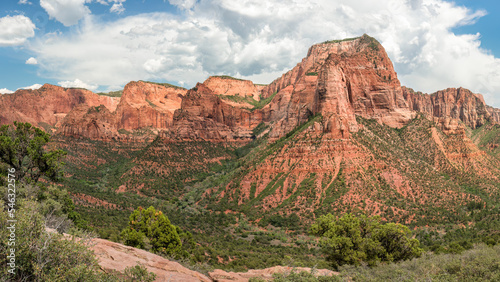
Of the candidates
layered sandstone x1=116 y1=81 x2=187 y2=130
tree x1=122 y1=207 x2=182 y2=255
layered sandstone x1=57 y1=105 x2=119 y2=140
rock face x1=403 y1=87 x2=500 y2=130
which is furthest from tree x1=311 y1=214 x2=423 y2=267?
layered sandstone x1=116 y1=81 x2=187 y2=130

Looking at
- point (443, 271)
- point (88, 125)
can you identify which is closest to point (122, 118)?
point (88, 125)

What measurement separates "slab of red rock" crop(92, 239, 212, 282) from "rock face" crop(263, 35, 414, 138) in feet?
207

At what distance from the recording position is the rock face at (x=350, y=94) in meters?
81.4

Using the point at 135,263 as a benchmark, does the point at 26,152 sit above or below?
above

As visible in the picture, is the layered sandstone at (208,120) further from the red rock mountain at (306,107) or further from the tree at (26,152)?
the tree at (26,152)

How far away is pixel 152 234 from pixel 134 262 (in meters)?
17.3

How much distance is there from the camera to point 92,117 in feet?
484

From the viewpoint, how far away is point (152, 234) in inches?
1305

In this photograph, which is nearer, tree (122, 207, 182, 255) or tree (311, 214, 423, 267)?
tree (122, 207, 182, 255)

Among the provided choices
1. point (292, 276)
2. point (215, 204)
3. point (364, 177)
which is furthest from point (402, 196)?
point (292, 276)

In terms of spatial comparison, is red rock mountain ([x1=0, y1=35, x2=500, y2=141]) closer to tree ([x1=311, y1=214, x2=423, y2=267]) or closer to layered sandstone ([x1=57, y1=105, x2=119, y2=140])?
layered sandstone ([x1=57, y1=105, x2=119, y2=140])

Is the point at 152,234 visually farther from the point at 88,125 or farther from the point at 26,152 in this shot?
the point at 88,125

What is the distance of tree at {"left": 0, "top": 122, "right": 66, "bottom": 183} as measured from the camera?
29859 millimetres

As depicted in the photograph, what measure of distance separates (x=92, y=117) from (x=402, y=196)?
468 feet
